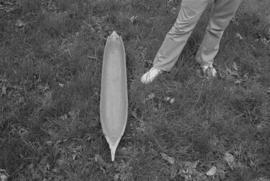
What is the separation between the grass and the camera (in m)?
2.11

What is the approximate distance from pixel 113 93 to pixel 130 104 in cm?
19

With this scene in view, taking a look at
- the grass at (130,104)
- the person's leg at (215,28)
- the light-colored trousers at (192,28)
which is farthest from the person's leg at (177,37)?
the person's leg at (215,28)

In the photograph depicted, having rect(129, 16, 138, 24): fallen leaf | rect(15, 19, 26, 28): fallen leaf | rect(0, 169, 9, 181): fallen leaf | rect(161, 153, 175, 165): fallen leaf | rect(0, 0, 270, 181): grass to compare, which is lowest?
rect(0, 169, 9, 181): fallen leaf

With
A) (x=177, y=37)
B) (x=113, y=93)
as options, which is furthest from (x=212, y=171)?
(x=177, y=37)

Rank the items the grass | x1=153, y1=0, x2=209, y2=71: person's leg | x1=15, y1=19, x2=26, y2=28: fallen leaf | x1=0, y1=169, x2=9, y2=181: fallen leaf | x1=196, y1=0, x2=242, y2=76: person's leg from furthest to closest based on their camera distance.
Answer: x1=15, y1=19, x2=26, y2=28: fallen leaf < x1=196, y1=0, x2=242, y2=76: person's leg < x1=153, y1=0, x2=209, y2=71: person's leg < the grass < x1=0, y1=169, x2=9, y2=181: fallen leaf

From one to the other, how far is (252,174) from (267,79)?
1251 mm

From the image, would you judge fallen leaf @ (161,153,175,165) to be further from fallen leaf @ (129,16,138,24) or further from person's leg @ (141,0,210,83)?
fallen leaf @ (129,16,138,24)

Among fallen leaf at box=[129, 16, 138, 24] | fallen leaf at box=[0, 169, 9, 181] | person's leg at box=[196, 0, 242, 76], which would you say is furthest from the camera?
fallen leaf at box=[129, 16, 138, 24]

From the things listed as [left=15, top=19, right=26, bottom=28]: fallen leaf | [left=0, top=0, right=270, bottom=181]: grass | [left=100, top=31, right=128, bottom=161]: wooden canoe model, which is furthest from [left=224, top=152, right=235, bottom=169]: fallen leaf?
[left=15, top=19, right=26, bottom=28]: fallen leaf

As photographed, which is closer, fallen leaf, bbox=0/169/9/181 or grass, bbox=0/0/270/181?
fallen leaf, bbox=0/169/9/181

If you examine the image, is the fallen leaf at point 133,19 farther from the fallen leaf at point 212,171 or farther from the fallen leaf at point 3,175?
the fallen leaf at point 3,175

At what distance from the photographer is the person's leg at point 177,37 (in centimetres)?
222

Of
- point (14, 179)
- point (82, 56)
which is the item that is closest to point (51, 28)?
point (82, 56)

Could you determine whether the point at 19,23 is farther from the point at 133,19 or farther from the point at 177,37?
the point at 177,37
